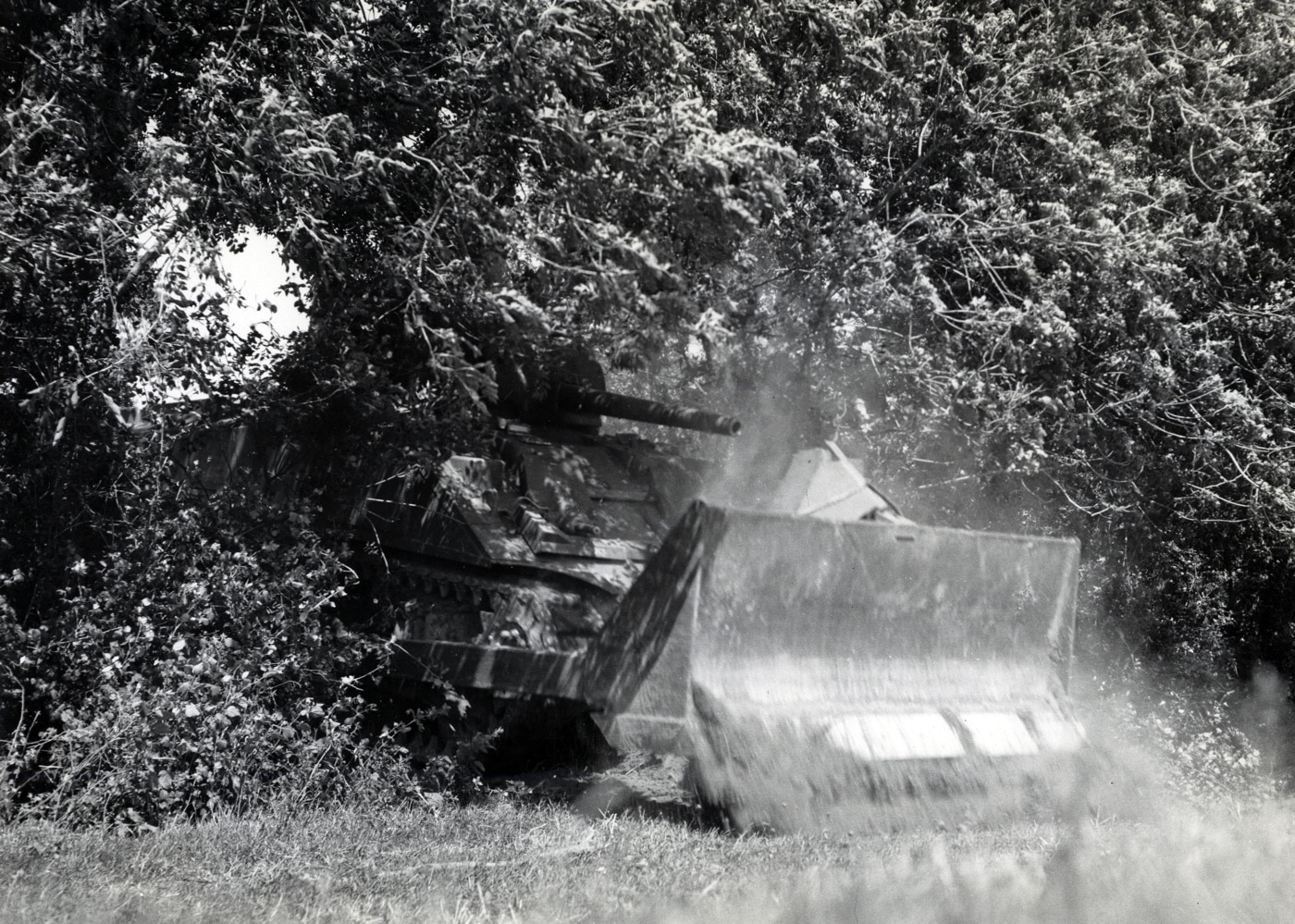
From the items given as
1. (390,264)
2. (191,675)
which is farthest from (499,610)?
(390,264)

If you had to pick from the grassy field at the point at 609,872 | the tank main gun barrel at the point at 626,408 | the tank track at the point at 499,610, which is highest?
the tank main gun barrel at the point at 626,408

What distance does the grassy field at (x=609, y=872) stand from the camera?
13.0 feet

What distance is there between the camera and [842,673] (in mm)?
5863

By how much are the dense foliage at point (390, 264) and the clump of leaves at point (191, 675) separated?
2cm

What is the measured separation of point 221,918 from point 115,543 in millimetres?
2796

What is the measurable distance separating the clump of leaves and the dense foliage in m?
0.02

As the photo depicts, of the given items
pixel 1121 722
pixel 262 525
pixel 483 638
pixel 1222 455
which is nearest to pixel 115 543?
pixel 262 525

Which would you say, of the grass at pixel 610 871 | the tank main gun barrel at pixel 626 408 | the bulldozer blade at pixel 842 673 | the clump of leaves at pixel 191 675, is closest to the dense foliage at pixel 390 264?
the clump of leaves at pixel 191 675

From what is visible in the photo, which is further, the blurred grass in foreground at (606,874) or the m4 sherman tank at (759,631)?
the m4 sherman tank at (759,631)

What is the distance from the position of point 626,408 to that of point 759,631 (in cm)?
303

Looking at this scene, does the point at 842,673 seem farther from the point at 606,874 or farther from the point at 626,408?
the point at 626,408

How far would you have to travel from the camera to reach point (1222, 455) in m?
10.1

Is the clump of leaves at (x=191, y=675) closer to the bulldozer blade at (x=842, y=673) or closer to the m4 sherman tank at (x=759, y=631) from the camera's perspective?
the m4 sherman tank at (x=759, y=631)

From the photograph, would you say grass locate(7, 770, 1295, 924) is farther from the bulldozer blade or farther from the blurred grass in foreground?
the bulldozer blade
